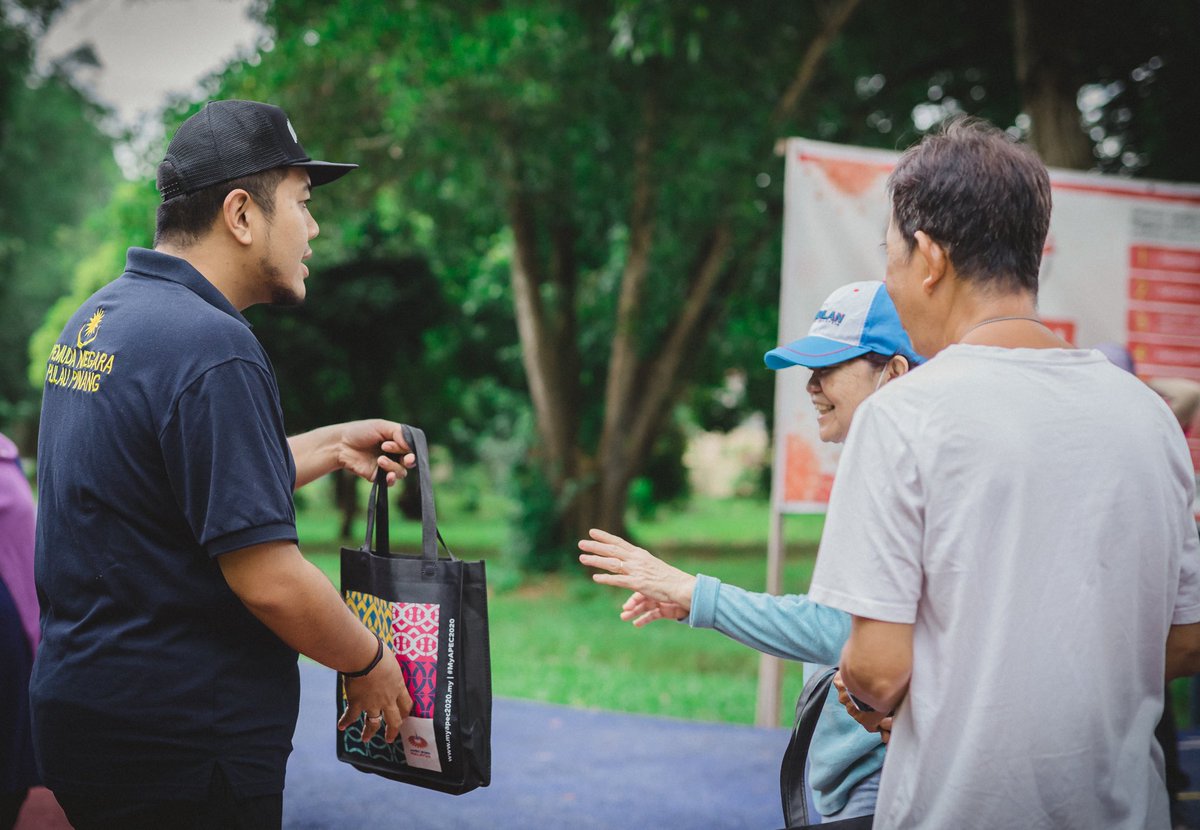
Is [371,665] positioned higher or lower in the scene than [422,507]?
lower

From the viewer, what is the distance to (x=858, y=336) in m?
2.49

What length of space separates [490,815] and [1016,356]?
4.03 m

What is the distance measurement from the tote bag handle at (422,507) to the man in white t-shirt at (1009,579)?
102 centimetres

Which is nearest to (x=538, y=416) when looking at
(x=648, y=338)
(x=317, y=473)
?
(x=648, y=338)

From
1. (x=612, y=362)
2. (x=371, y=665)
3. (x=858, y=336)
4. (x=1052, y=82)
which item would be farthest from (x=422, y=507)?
(x=612, y=362)

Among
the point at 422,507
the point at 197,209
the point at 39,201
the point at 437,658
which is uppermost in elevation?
the point at 39,201

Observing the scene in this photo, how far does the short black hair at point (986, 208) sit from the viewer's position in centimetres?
179

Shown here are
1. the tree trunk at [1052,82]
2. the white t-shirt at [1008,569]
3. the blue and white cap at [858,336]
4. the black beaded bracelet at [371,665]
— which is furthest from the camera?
the tree trunk at [1052,82]

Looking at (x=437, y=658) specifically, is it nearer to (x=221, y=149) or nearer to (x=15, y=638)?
(x=221, y=149)

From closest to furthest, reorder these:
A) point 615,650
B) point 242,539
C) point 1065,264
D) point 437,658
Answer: point 242,539, point 437,658, point 1065,264, point 615,650

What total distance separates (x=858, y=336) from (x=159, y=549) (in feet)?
4.78

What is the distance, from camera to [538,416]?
1612cm

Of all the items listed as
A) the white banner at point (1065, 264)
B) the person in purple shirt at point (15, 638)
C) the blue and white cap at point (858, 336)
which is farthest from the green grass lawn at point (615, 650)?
the blue and white cap at point (858, 336)

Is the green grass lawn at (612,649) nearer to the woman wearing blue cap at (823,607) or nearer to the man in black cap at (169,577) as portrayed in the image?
the woman wearing blue cap at (823,607)
